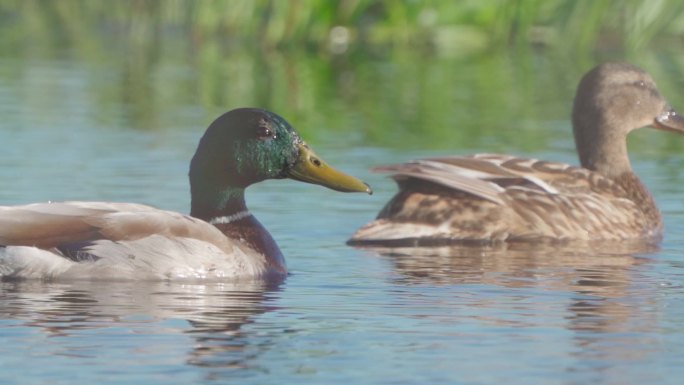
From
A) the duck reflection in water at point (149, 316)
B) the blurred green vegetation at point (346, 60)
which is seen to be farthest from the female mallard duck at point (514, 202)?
the blurred green vegetation at point (346, 60)

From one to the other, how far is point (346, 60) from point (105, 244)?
60.4ft

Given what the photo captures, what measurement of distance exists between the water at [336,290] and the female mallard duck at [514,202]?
336mm

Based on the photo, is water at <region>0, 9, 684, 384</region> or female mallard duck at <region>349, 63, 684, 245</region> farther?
female mallard duck at <region>349, 63, 684, 245</region>

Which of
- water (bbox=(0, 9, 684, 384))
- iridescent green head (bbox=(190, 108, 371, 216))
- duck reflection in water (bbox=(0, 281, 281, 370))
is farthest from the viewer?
iridescent green head (bbox=(190, 108, 371, 216))

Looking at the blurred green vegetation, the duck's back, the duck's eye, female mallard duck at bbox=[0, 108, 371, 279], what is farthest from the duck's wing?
the blurred green vegetation

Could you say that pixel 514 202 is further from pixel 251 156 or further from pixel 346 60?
pixel 346 60

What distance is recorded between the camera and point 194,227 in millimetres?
10844

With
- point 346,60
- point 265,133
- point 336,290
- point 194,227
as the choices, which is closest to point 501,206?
point 265,133

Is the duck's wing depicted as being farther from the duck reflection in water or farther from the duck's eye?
the duck's eye

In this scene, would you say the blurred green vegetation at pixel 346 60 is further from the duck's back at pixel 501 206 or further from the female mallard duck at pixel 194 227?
the female mallard duck at pixel 194 227

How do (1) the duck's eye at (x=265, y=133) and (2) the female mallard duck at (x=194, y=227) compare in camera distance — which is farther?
(1) the duck's eye at (x=265, y=133)

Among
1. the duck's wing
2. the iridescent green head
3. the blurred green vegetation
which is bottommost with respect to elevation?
the duck's wing

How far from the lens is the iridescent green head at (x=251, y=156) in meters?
11.5

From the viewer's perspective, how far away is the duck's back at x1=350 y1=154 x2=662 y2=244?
13.1 metres
